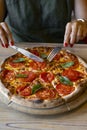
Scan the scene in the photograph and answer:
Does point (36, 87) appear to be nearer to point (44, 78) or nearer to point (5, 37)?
point (44, 78)

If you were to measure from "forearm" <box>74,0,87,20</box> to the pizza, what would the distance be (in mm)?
300

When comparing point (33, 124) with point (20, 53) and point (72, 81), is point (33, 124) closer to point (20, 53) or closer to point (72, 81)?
point (72, 81)

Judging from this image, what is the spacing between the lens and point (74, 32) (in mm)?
1118

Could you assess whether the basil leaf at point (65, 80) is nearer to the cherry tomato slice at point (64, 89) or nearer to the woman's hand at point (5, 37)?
the cherry tomato slice at point (64, 89)

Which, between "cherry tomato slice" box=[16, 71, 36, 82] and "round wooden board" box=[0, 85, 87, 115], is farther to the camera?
"cherry tomato slice" box=[16, 71, 36, 82]

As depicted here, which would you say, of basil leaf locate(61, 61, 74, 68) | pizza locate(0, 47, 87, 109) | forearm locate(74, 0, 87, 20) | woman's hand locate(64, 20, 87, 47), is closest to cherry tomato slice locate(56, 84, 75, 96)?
pizza locate(0, 47, 87, 109)

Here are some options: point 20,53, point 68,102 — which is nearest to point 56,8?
point 20,53

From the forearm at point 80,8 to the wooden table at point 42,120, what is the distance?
569mm

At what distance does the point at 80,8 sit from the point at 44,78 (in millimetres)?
510

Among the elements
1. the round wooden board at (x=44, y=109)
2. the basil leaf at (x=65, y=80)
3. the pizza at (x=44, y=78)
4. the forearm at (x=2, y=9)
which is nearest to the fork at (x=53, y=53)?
the pizza at (x=44, y=78)

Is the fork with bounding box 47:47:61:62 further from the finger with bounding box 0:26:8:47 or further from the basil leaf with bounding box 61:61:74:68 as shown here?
the finger with bounding box 0:26:8:47

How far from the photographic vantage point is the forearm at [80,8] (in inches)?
52.8

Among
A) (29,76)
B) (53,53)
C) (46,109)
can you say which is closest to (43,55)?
(53,53)

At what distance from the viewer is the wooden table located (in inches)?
32.5
